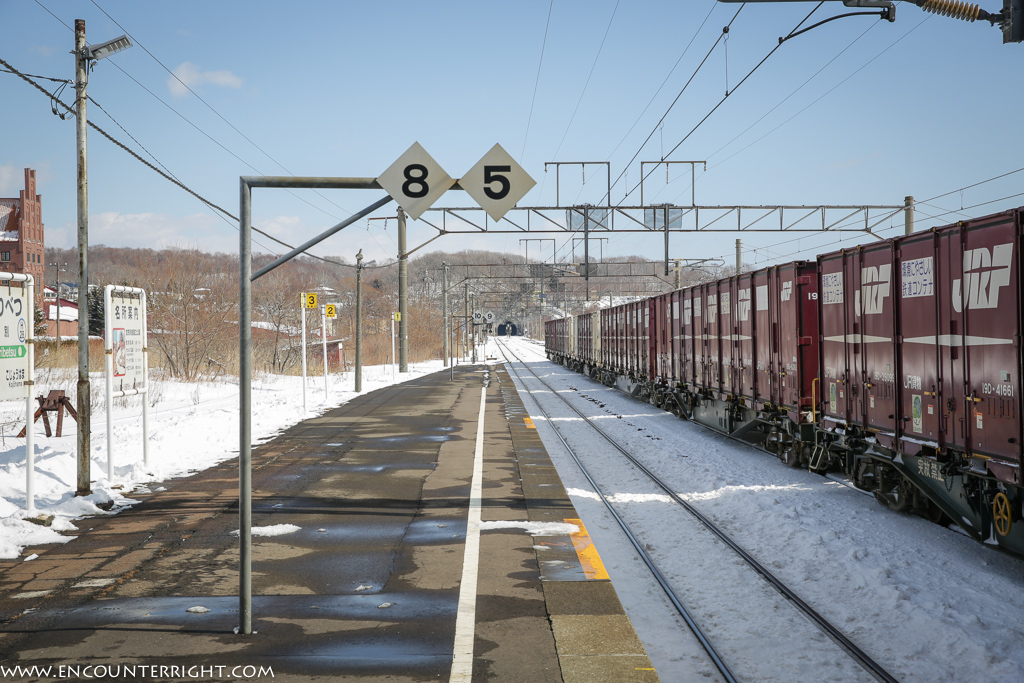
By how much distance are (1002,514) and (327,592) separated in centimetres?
640

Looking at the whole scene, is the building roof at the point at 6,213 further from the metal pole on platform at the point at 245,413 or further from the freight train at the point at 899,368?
the metal pole on platform at the point at 245,413

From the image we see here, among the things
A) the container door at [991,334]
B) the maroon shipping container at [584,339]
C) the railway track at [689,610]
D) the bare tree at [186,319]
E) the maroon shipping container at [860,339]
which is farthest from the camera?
the maroon shipping container at [584,339]

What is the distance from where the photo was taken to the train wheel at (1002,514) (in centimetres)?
714

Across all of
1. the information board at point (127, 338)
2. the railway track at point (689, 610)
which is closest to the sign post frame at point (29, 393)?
the information board at point (127, 338)

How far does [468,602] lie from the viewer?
→ 616 centimetres

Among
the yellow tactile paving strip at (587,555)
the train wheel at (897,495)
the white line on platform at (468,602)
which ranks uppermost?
the train wheel at (897,495)

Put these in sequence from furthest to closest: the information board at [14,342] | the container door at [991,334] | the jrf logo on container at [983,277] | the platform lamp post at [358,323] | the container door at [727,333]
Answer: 1. the platform lamp post at [358,323]
2. the container door at [727,333]
3. the information board at [14,342]
4. the jrf logo on container at [983,277]
5. the container door at [991,334]

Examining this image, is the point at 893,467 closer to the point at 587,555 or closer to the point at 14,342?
the point at 587,555

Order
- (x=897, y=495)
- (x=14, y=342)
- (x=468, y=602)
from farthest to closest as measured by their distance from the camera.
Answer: (x=897, y=495) → (x=14, y=342) → (x=468, y=602)

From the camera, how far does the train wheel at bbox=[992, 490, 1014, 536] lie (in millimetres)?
7141

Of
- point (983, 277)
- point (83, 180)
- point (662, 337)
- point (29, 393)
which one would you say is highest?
point (83, 180)

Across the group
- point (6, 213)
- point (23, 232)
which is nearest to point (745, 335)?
point (23, 232)

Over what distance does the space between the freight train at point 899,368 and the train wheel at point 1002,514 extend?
0.02m

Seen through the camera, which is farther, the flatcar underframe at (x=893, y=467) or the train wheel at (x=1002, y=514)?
the flatcar underframe at (x=893, y=467)
